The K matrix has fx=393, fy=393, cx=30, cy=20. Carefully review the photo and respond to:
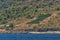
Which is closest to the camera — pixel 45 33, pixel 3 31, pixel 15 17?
pixel 45 33

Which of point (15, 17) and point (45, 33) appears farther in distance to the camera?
point (15, 17)

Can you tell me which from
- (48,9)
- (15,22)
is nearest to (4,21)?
(15,22)

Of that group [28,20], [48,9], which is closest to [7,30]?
[28,20]

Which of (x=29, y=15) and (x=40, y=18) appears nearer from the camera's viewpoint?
(x=40, y=18)

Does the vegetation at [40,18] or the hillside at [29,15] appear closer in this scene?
the hillside at [29,15]

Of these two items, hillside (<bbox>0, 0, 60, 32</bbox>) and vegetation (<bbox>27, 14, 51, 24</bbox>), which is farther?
vegetation (<bbox>27, 14, 51, 24</bbox>)

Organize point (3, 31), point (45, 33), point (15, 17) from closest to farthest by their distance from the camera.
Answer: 1. point (45, 33)
2. point (3, 31)
3. point (15, 17)

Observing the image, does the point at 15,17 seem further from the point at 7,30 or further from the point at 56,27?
the point at 56,27

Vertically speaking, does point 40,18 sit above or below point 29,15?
below
